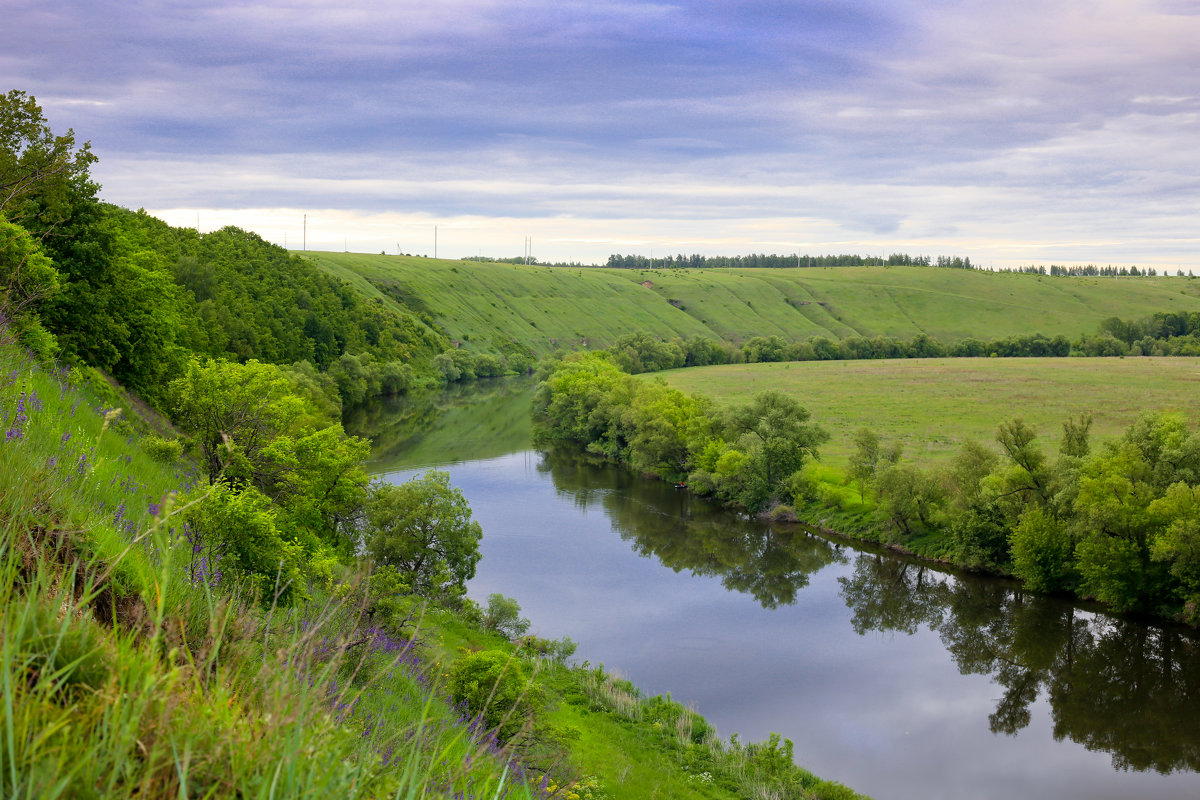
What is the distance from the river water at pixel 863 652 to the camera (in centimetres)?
2206

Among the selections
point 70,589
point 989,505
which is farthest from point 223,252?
point 70,589

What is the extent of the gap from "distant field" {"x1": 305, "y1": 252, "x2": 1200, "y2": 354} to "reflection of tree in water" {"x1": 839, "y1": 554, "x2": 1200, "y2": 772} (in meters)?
102

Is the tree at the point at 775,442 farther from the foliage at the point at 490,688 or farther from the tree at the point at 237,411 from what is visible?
the foliage at the point at 490,688

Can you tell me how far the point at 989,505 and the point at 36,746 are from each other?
123 ft

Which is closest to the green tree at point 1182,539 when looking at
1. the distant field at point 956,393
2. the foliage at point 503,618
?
the distant field at point 956,393

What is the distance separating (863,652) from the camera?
94.8 ft

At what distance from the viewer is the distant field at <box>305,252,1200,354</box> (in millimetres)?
144225

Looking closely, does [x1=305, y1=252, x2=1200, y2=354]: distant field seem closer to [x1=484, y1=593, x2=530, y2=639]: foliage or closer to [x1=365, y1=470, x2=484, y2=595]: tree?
[x1=365, y1=470, x2=484, y2=595]: tree

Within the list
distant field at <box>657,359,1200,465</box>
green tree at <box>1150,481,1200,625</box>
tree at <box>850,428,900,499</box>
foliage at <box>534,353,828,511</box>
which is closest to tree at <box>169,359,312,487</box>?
foliage at <box>534,353,828,511</box>

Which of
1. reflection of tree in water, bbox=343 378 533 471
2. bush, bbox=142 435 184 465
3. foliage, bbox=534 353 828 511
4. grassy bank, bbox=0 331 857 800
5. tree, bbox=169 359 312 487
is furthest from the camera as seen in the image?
reflection of tree in water, bbox=343 378 533 471

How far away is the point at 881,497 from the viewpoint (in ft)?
130

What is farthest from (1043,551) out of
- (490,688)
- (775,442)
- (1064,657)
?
(490,688)

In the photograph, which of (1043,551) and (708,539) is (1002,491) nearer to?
(1043,551)

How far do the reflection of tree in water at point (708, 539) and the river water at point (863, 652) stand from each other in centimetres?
15
